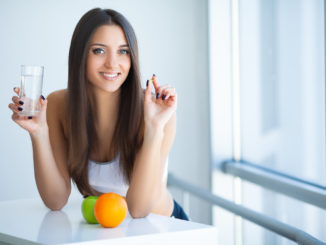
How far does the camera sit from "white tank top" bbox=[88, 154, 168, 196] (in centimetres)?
174

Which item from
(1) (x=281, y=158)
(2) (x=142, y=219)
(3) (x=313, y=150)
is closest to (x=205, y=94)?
(1) (x=281, y=158)

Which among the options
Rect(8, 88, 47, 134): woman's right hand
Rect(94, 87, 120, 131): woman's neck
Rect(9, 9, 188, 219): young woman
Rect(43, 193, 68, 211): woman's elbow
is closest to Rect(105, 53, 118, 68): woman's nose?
Rect(9, 9, 188, 219): young woman

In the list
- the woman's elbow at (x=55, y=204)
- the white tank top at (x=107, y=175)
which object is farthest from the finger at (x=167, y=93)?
the woman's elbow at (x=55, y=204)

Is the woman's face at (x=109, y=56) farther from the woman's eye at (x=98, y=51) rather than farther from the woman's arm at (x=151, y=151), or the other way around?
the woman's arm at (x=151, y=151)

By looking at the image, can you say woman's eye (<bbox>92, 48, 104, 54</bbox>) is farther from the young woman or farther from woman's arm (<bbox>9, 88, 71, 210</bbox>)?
woman's arm (<bbox>9, 88, 71, 210</bbox>)

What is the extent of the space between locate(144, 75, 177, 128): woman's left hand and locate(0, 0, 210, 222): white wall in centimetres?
152

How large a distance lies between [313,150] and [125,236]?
51.0 inches

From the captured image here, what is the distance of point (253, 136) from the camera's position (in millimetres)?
2936

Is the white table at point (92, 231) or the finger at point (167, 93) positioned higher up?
the finger at point (167, 93)

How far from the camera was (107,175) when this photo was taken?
1749 millimetres

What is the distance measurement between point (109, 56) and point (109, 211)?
0.58 m

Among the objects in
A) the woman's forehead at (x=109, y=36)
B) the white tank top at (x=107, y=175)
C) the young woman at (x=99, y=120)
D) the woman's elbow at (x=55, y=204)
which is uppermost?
the woman's forehead at (x=109, y=36)

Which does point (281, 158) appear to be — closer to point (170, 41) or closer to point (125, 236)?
point (170, 41)

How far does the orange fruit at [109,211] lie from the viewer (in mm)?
1304
